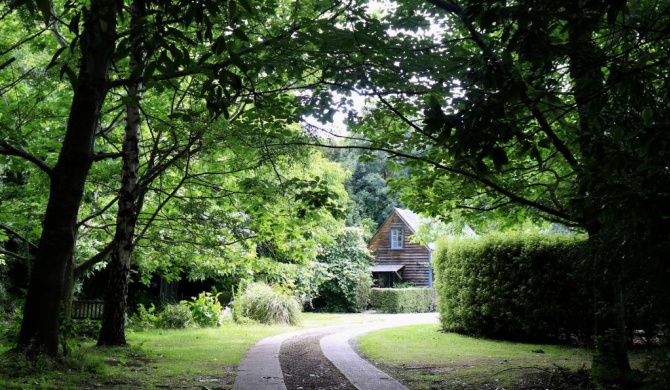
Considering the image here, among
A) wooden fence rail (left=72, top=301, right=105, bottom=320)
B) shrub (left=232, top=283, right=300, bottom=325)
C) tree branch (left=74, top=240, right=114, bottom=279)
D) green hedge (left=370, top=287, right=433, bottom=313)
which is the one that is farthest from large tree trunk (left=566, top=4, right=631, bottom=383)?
green hedge (left=370, top=287, right=433, bottom=313)

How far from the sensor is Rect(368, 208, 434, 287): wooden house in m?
38.5

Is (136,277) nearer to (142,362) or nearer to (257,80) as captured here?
(142,362)

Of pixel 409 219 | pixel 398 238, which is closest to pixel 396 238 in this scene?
pixel 398 238

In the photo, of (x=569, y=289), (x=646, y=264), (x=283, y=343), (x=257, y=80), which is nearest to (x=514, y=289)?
(x=569, y=289)

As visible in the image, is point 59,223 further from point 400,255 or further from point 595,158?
point 400,255

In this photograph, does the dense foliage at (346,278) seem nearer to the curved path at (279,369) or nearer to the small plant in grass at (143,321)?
the small plant in grass at (143,321)

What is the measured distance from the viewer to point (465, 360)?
1026cm

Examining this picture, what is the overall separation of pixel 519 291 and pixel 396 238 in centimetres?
2593

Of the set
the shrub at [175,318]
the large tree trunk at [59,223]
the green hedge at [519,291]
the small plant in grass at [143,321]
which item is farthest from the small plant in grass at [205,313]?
the large tree trunk at [59,223]

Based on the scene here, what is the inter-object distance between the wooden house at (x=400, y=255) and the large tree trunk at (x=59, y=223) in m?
31.3

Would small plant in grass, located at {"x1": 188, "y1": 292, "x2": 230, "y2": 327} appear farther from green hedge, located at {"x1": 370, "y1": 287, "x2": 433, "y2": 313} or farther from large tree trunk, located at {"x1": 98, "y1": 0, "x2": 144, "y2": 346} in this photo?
green hedge, located at {"x1": 370, "y1": 287, "x2": 433, "y2": 313}

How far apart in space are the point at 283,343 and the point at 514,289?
6.21 m

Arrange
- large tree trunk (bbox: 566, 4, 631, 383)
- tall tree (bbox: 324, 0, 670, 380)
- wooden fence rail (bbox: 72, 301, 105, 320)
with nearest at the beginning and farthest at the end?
tall tree (bbox: 324, 0, 670, 380) < large tree trunk (bbox: 566, 4, 631, 383) < wooden fence rail (bbox: 72, 301, 105, 320)

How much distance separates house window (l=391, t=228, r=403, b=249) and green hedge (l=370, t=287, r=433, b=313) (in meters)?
6.95
